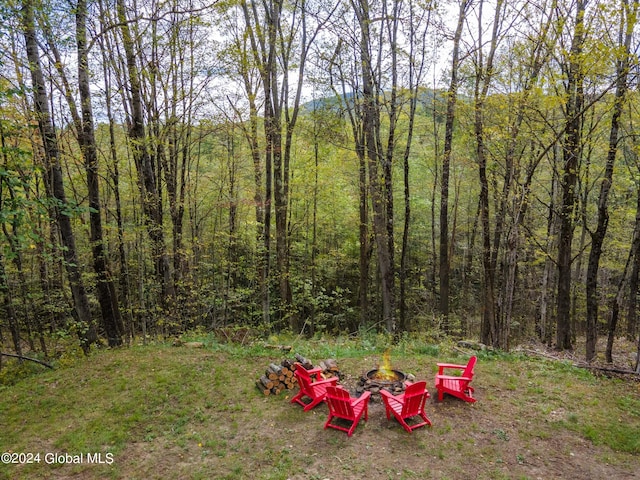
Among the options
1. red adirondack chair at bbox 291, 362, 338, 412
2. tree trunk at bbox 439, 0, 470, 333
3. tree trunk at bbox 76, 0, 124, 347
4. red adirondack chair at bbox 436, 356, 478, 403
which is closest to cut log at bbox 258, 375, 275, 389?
red adirondack chair at bbox 291, 362, 338, 412

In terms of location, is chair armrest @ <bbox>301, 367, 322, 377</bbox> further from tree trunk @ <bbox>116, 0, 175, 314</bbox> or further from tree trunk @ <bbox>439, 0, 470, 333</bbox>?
tree trunk @ <bbox>439, 0, 470, 333</bbox>

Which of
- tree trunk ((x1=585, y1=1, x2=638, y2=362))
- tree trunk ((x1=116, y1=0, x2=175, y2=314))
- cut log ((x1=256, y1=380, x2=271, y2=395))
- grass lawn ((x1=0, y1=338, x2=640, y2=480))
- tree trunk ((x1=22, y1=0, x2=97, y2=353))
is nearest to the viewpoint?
grass lawn ((x1=0, y1=338, x2=640, y2=480))

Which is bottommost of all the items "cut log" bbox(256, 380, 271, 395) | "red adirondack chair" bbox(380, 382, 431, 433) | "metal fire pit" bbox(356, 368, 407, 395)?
"cut log" bbox(256, 380, 271, 395)

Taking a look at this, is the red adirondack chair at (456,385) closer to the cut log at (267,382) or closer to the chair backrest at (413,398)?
the chair backrest at (413,398)

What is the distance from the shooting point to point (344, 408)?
520 centimetres

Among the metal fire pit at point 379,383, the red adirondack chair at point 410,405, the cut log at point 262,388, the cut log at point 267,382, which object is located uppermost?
the red adirondack chair at point 410,405

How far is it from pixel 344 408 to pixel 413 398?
1015 millimetres

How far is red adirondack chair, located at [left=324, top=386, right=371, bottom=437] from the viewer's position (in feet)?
16.8

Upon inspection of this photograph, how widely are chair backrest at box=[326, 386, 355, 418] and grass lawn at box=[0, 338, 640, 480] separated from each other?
0.29m

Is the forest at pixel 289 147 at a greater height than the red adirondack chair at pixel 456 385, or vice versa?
the forest at pixel 289 147

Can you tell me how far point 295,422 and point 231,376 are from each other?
212 cm

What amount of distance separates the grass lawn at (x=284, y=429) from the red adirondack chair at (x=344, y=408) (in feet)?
0.47

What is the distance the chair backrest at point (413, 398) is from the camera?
5.12m

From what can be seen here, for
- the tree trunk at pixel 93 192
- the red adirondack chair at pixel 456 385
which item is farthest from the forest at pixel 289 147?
the red adirondack chair at pixel 456 385
